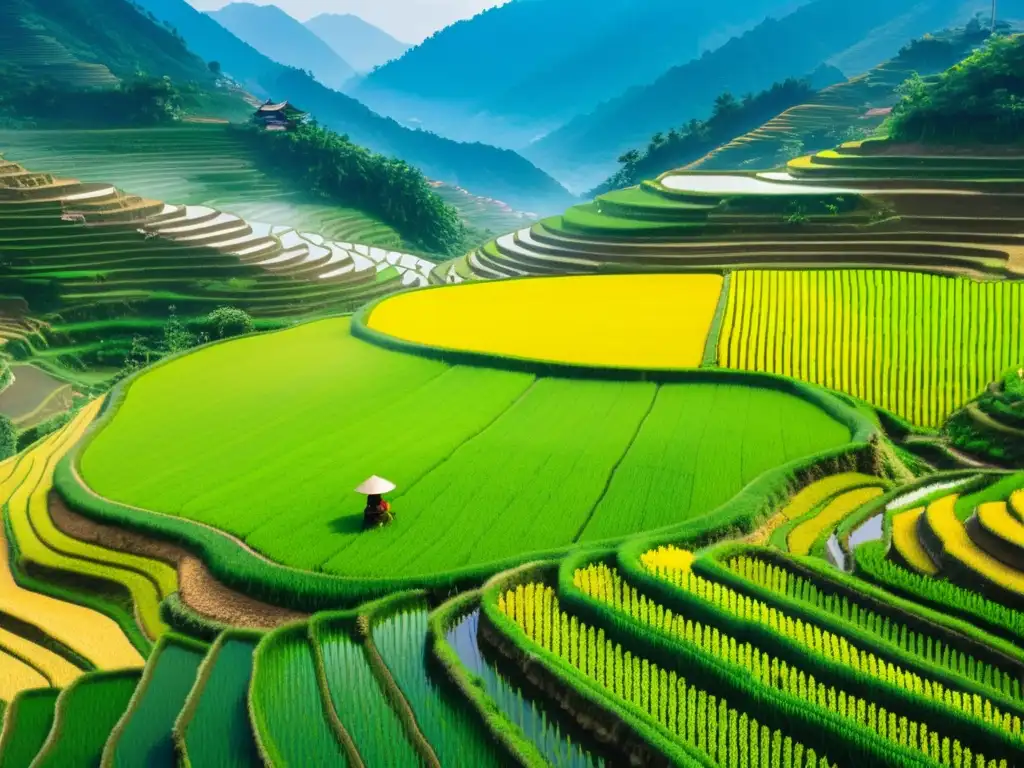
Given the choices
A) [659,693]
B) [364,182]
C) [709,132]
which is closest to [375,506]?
[659,693]

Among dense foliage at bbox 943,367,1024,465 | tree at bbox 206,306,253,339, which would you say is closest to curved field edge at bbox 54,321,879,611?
dense foliage at bbox 943,367,1024,465

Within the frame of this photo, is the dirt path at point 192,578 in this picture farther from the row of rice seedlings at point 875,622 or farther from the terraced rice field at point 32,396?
the terraced rice field at point 32,396

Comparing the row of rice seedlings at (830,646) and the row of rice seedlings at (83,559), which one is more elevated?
the row of rice seedlings at (830,646)

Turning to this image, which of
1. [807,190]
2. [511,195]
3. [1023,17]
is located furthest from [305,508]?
[1023,17]

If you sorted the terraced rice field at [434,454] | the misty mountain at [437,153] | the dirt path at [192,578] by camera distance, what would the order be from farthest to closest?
1. the misty mountain at [437,153]
2. the terraced rice field at [434,454]
3. the dirt path at [192,578]

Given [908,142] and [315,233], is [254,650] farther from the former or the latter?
[315,233]

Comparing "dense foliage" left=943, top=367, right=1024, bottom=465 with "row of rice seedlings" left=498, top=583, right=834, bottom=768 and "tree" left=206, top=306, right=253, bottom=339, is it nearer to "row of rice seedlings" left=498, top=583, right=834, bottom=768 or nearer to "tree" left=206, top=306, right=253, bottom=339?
"row of rice seedlings" left=498, top=583, right=834, bottom=768

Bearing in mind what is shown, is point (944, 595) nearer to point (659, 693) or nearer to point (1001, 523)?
point (1001, 523)

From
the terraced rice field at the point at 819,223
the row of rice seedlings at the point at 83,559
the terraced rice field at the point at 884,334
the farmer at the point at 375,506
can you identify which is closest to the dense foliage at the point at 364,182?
the terraced rice field at the point at 819,223
